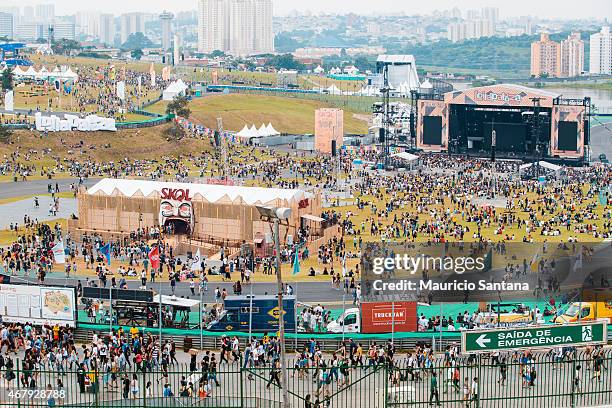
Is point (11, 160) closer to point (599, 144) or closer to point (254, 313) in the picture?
point (254, 313)

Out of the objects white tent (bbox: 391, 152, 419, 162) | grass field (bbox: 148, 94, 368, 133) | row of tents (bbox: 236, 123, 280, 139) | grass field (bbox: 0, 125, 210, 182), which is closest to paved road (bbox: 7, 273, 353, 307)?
grass field (bbox: 0, 125, 210, 182)

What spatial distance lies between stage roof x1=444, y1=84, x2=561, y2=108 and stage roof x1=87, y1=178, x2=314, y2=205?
43.9 metres

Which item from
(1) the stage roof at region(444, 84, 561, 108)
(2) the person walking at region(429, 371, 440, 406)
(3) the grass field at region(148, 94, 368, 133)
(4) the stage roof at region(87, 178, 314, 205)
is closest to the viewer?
(2) the person walking at region(429, 371, 440, 406)

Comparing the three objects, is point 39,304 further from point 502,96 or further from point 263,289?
point 502,96

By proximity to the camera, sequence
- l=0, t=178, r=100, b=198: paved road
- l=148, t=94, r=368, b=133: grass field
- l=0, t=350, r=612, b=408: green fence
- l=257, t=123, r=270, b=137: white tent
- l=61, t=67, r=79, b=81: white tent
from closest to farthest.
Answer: l=0, t=350, r=612, b=408: green fence < l=0, t=178, r=100, b=198: paved road < l=257, t=123, r=270, b=137: white tent < l=148, t=94, r=368, b=133: grass field < l=61, t=67, r=79, b=81: white tent

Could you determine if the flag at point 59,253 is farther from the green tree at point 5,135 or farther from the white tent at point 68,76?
the white tent at point 68,76

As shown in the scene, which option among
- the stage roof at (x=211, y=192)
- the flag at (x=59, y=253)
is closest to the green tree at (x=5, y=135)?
the stage roof at (x=211, y=192)

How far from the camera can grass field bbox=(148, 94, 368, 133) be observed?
12375cm

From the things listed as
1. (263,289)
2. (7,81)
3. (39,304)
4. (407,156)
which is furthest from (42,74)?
(39,304)

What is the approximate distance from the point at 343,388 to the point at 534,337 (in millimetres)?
4747

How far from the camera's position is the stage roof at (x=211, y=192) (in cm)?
5406

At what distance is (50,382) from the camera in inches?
1130

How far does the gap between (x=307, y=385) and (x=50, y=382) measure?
6.30 meters

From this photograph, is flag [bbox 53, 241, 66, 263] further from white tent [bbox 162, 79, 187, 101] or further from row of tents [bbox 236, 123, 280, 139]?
white tent [bbox 162, 79, 187, 101]
